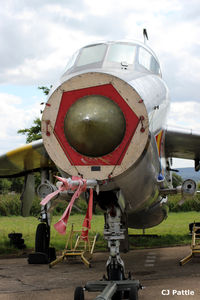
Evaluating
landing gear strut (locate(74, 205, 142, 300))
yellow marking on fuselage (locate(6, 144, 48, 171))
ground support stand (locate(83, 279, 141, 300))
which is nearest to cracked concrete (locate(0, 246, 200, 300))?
landing gear strut (locate(74, 205, 142, 300))

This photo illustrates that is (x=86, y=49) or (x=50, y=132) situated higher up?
(x=86, y=49)

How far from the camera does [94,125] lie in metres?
5.56

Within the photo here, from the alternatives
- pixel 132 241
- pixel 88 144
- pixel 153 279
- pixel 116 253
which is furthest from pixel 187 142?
pixel 132 241

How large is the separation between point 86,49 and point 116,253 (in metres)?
3.53

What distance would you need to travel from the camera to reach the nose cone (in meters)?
5.59

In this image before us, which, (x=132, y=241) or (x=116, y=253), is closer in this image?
(x=116, y=253)

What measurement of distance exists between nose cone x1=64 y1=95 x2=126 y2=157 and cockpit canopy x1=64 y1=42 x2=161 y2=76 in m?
1.40

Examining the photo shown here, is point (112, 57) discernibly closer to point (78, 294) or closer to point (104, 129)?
point (104, 129)

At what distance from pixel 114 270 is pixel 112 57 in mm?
3335

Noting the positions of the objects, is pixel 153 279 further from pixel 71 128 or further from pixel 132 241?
pixel 132 241

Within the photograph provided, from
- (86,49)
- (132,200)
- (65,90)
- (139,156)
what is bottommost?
(132,200)

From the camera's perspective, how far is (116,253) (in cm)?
675

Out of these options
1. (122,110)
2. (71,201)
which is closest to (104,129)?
(122,110)

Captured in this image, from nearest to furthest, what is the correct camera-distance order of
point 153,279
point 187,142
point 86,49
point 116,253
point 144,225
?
point 116,253 < point 86,49 < point 153,279 < point 187,142 < point 144,225
